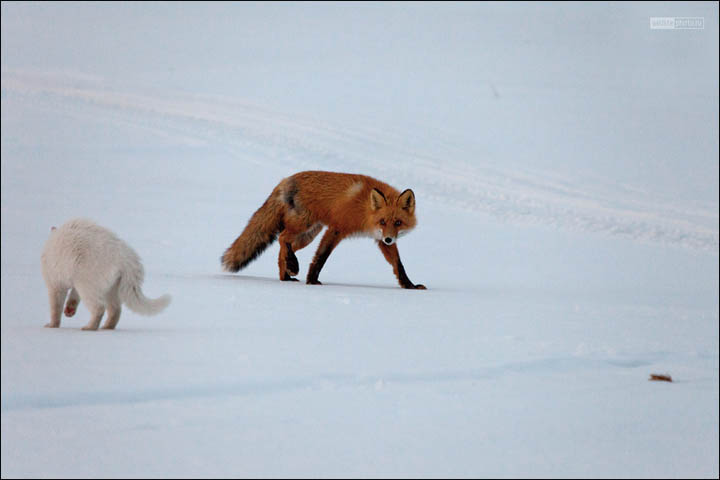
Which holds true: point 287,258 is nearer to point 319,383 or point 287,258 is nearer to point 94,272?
point 94,272

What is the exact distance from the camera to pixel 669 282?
9.88 metres

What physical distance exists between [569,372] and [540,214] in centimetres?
804

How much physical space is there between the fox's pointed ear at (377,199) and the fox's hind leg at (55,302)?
3.08 metres

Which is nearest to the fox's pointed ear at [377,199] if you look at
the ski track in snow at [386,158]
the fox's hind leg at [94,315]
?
the fox's hind leg at [94,315]

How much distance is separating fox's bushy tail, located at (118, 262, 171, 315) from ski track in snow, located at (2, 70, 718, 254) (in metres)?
7.71

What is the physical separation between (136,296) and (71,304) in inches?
24.9

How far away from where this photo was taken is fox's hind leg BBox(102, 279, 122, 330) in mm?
5504

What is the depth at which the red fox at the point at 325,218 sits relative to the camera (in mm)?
7891

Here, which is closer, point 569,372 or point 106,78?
point 569,372

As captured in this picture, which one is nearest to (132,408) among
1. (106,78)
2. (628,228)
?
(628,228)

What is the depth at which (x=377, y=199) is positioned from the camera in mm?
7848

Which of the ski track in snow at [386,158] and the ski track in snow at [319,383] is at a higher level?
the ski track in snow at [386,158]

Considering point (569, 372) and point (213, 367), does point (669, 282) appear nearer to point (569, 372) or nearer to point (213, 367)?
point (569, 372)

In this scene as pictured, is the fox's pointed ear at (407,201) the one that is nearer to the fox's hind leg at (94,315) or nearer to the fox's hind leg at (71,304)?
the fox's hind leg at (71,304)
